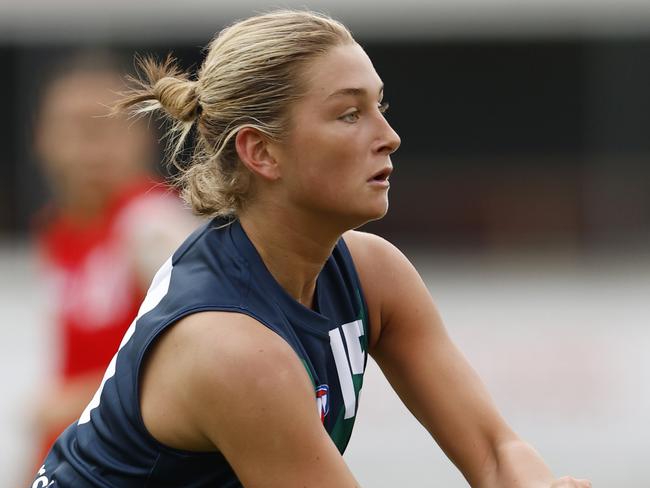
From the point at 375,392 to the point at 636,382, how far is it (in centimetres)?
146

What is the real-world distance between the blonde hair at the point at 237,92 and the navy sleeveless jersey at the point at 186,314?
0.10 metres

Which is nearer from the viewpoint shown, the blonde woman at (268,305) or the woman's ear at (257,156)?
the blonde woman at (268,305)

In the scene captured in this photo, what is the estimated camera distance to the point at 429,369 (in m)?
2.89

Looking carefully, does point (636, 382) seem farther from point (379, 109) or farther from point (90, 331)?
point (379, 109)

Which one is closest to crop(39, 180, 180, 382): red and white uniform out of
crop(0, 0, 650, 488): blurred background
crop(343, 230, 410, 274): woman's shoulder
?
crop(343, 230, 410, 274): woman's shoulder

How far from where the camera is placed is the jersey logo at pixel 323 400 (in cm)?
265

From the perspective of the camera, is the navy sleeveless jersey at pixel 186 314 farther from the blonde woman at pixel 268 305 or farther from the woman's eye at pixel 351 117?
the woman's eye at pixel 351 117

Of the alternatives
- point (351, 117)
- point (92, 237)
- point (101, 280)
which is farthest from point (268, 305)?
point (92, 237)

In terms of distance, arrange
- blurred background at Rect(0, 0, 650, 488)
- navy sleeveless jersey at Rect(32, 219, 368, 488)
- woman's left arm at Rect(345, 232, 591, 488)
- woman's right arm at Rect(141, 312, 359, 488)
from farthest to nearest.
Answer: blurred background at Rect(0, 0, 650, 488), woman's left arm at Rect(345, 232, 591, 488), navy sleeveless jersey at Rect(32, 219, 368, 488), woman's right arm at Rect(141, 312, 359, 488)

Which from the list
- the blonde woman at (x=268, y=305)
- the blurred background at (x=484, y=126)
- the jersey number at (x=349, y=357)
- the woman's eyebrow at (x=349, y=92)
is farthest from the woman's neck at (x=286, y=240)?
the blurred background at (x=484, y=126)

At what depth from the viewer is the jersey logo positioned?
2650mm

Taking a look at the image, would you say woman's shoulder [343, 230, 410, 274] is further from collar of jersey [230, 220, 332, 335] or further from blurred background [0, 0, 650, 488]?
blurred background [0, 0, 650, 488]

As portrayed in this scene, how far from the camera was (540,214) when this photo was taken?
1084 centimetres

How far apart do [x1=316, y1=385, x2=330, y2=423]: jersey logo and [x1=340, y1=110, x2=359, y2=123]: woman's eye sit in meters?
0.52
